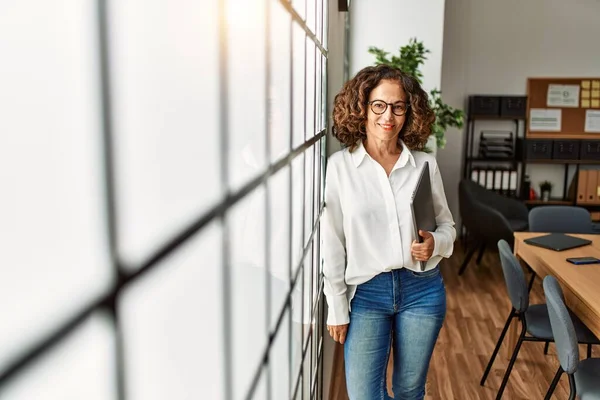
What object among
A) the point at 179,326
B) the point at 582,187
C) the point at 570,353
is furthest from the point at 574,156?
the point at 179,326

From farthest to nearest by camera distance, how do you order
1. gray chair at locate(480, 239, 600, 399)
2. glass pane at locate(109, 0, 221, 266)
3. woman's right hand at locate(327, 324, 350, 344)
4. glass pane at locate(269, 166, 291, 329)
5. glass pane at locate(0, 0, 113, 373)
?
1. gray chair at locate(480, 239, 600, 399)
2. woman's right hand at locate(327, 324, 350, 344)
3. glass pane at locate(269, 166, 291, 329)
4. glass pane at locate(109, 0, 221, 266)
5. glass pane at locate(0, 0, 113, 373)

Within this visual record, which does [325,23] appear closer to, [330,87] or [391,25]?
[330,87]

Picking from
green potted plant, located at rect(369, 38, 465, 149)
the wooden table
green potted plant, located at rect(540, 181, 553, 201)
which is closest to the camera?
the wooden table

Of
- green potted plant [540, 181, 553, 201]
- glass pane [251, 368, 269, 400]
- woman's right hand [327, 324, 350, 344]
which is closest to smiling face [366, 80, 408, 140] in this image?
woman's right hand [327, 324, 350, 344]

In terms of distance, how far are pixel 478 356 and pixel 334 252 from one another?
2086 millimetres

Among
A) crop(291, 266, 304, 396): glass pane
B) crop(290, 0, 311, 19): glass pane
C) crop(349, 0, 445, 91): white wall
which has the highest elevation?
crop(349, 0, 445, 91): white wall

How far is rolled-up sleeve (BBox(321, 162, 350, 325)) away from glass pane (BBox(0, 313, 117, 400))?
1.35 metres

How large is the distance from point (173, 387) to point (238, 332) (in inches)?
10.0

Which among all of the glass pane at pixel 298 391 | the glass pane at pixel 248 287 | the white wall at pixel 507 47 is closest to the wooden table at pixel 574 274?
the glass pane at pixel 298 391

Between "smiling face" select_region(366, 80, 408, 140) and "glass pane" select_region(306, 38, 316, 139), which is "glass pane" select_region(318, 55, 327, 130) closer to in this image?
"glass pane" select_region(306, 38, 316, 139)

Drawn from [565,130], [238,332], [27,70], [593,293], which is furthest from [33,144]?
[565,130]

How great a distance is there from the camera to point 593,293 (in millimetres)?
2436

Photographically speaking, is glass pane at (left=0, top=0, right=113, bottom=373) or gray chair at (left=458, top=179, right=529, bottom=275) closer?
glass pane at (left=0, top=0, right=113, bottom=373)

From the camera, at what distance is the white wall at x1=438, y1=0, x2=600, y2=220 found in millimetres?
6238
